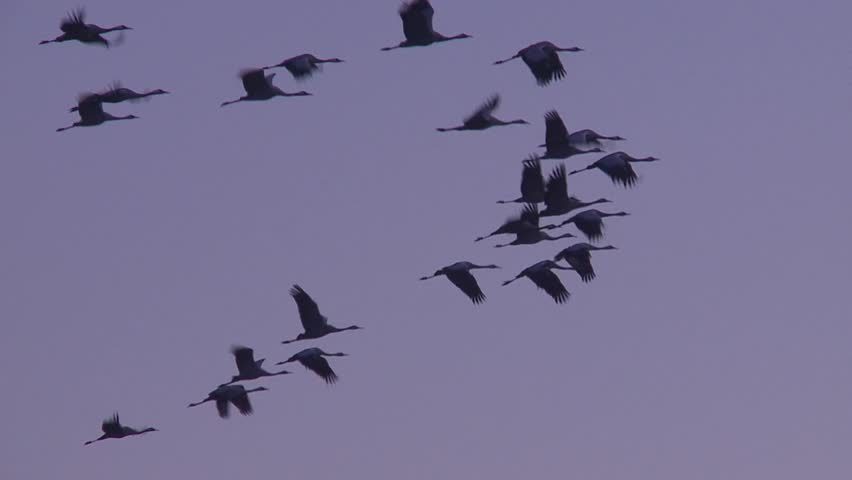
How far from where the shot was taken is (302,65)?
49.0 m

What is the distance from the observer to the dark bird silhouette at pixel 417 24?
47844 mm

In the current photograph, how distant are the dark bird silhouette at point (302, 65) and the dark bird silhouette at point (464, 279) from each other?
180 inches

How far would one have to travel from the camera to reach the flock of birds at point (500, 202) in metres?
48.0

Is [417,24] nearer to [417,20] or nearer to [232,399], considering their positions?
[417,20]

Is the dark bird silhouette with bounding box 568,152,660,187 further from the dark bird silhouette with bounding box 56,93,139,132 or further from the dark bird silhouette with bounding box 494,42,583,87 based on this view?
the dark bird silhouette with bounding box 56,93,139,132

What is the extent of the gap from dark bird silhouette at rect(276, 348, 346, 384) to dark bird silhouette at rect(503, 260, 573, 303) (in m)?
3.94

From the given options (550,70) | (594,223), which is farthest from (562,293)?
(550,70)

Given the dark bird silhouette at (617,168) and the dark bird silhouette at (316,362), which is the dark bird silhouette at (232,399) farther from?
the dark bird silhouette at (617,168)

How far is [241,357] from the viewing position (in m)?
51.2

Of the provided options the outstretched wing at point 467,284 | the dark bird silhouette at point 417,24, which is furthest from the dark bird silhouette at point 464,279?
the dark bird silhouette at point 417,24

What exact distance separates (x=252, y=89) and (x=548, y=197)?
583 cm

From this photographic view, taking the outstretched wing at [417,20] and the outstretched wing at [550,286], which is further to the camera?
the outstretched wing at [550,286]

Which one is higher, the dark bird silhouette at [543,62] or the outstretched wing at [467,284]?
the dark bird silhouette at [543,62]

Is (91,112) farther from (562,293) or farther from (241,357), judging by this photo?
(562,293)
